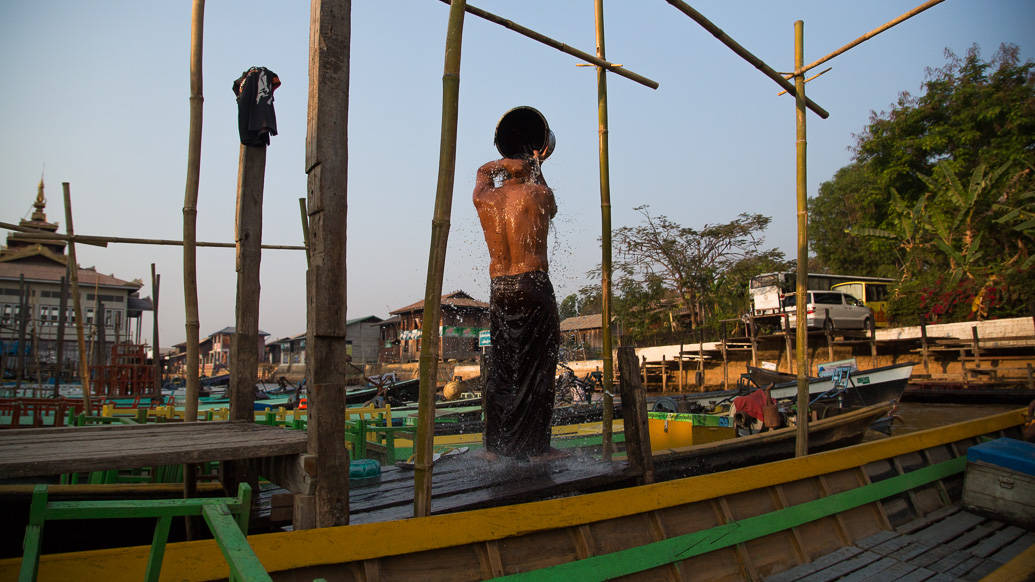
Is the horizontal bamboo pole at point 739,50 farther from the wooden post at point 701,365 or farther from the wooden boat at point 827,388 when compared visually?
the wooden post at point 701,365

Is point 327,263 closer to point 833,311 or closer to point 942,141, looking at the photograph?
point 833,311

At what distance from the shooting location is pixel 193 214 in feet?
15.6

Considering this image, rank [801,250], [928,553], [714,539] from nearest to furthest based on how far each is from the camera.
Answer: [714,539], [928,553], [801,250]

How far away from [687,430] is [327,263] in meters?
5.93

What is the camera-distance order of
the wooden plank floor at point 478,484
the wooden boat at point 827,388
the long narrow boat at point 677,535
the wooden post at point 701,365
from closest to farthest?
the long narrow boat at point 677,535
the wooden plank floor at point 478,484
the wooden boat at point 827,388
the wooden post at point 701,365

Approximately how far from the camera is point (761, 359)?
24.8 meters

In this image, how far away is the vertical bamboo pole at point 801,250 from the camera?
5.02 meters

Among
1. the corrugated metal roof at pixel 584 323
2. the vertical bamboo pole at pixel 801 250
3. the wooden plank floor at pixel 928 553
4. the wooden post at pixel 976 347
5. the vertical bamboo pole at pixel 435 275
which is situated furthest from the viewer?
the corrugated metal roof at pixel 584 323

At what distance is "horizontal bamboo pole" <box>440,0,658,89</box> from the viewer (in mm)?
4363

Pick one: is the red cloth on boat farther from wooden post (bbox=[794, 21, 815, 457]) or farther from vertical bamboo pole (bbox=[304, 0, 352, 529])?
vertical bamboo pole (bbox=[304, 0, 352, 529])

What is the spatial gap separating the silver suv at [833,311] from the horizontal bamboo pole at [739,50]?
1549 centimetres

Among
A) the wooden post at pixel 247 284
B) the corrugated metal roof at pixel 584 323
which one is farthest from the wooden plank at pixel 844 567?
Answer: the corrugated metal roof at pixel 584 323

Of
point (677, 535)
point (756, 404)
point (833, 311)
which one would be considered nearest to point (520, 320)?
point (677, 535)

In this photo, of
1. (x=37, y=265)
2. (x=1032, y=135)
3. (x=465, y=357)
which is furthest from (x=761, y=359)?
(x=37, y=265)
